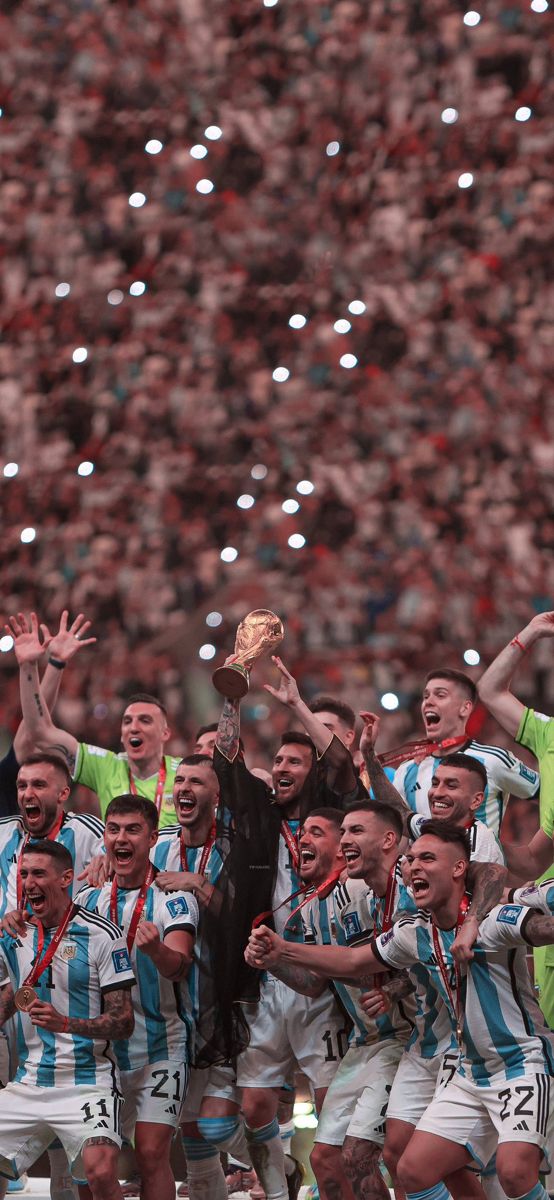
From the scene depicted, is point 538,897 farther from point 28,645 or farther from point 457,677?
point 28,645

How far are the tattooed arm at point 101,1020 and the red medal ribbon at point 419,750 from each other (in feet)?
4.31

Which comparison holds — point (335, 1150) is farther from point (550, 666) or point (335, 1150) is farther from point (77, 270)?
point (77, 270)

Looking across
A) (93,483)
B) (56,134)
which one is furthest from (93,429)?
(56,134)

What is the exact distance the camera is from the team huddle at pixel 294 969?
401 cm

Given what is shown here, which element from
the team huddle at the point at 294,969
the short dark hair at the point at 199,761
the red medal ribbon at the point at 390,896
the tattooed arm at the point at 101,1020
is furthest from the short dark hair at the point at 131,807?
the red medal ribbon at the point at 390,896

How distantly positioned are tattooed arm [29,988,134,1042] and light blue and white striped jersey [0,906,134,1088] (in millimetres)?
28

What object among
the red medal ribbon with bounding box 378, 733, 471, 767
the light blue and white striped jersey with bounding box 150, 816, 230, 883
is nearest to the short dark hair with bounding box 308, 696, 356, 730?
the red medal ribbon with bounding box 378, 733, 471, 767

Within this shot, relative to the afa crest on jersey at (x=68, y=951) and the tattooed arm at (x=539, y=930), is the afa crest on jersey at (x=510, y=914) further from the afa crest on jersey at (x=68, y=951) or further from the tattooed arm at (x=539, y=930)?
the afa crest on jersey at (x=68, y=951)

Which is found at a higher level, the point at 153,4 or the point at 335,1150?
the point at 153,4

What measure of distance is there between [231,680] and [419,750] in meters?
1.16

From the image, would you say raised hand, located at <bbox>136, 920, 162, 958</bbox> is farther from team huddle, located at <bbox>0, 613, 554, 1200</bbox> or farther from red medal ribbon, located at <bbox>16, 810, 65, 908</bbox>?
red medal ribbon, located at <bbox>16, 810, 65, 908</bbox>

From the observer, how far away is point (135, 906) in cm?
461

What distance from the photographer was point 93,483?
9.40 meters

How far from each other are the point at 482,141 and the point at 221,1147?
6450 mm
